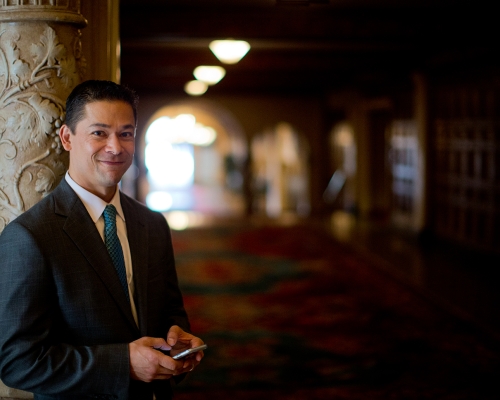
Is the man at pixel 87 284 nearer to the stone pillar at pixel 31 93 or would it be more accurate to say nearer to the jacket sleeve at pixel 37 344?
the jacket sleeve at pixel 37 344

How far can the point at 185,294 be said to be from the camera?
6809 millimetres

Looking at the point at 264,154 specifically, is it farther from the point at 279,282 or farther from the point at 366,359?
the point at 366,359

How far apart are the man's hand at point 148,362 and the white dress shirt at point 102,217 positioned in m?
0.16

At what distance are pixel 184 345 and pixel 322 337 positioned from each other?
12.0ft

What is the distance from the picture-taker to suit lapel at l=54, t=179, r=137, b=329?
1.69 metres

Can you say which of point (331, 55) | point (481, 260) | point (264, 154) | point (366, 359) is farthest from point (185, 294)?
point (264, 154)

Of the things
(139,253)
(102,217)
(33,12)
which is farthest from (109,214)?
(33,12)

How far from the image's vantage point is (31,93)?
1901 mm

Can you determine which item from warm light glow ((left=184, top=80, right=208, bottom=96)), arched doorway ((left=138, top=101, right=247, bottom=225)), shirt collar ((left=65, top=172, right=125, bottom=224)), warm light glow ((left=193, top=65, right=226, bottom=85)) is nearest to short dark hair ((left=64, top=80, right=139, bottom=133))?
shirt collar ((left=65, top=172, right=125, bottom=224))

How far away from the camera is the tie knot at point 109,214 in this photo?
70.9 inches

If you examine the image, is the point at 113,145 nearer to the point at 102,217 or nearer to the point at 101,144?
the point at 101,144

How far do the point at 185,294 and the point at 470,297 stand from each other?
3.00 m

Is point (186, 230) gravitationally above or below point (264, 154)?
below

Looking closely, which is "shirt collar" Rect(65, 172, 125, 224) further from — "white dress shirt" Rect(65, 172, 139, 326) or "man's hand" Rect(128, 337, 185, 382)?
"man's hand" Rect(128, 337, 185, 382)
